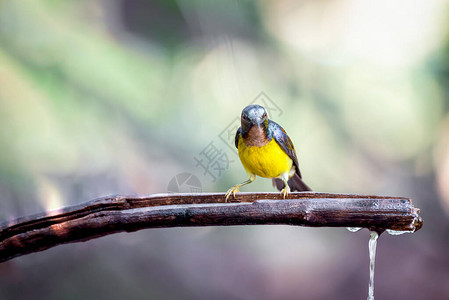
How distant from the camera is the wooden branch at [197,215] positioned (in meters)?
1.26

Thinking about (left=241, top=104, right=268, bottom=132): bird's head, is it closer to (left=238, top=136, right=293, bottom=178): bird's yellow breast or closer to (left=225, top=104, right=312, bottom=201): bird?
(left=225, top=104, right=312, bottom=201): bird

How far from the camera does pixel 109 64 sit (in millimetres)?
2309

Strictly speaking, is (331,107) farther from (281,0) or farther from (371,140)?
(281,0)

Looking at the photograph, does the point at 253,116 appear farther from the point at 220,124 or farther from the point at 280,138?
the point at 220,124

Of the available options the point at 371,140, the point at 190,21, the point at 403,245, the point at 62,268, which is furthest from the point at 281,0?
the point at 62,268

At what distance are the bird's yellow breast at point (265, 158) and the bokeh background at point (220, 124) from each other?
63 centimetres

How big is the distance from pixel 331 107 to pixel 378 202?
3.80 feet

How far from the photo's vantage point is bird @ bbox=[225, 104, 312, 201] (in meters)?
1.54

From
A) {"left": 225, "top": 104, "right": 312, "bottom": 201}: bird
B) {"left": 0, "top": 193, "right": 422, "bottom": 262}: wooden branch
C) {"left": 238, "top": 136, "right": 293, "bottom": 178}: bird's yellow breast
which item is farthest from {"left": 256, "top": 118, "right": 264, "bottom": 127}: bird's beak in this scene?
{"left": 0, "top": 193, "right": 422, "bottom": 262}: wooden branch

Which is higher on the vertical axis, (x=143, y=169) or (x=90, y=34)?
(x=90, y=34)

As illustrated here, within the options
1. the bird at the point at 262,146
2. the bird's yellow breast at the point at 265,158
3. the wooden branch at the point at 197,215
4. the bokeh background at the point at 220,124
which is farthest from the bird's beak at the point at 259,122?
the bokeh background at the point at 220,124

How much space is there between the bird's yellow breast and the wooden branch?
22 cm

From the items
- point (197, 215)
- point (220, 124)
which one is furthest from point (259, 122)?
point (220, 124)

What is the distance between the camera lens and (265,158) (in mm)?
1631
